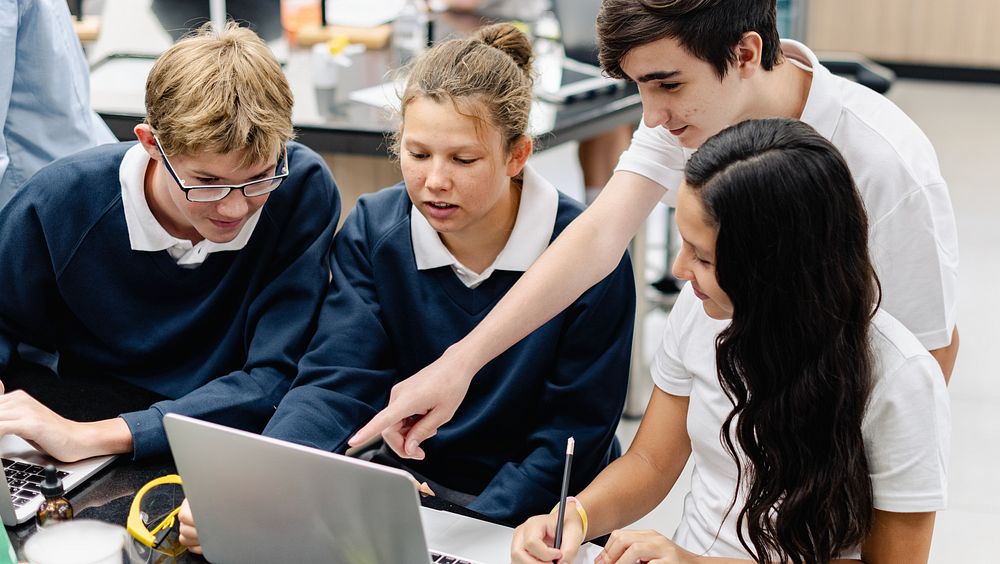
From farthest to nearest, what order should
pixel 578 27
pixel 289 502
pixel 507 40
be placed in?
pixel 578 27
pixel 507 40
pixel 289 502

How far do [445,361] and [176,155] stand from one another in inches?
18.0

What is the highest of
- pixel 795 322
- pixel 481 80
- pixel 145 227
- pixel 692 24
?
pixel 692 24

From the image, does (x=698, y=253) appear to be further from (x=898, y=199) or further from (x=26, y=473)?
(x=26, y=473)

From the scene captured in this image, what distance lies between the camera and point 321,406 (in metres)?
1.45

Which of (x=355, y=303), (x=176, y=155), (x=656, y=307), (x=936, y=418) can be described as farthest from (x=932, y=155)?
(x=656, y=307)

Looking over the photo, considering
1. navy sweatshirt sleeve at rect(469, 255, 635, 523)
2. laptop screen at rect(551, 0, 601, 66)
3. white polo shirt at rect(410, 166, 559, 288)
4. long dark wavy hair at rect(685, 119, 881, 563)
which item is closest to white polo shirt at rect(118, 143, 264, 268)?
white polo shirt at rect(410, 166, 559, 288)

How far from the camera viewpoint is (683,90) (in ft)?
4.50

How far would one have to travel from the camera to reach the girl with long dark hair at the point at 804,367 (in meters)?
1.09

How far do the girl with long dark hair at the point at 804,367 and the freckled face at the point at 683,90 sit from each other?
0.22 meters

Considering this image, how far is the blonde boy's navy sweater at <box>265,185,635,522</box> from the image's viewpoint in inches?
57.8

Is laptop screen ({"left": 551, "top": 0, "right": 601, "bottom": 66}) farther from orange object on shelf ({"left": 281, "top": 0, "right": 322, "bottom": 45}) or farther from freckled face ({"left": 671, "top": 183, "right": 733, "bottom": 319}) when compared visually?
freckled face ({"left": 671, "top": 183, "right": 733, "bottom": 319})

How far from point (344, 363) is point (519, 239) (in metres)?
0.30

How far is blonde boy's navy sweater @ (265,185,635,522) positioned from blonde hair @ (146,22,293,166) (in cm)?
20

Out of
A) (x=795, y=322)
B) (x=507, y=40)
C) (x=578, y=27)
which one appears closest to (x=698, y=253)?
(x=795, y=322)
